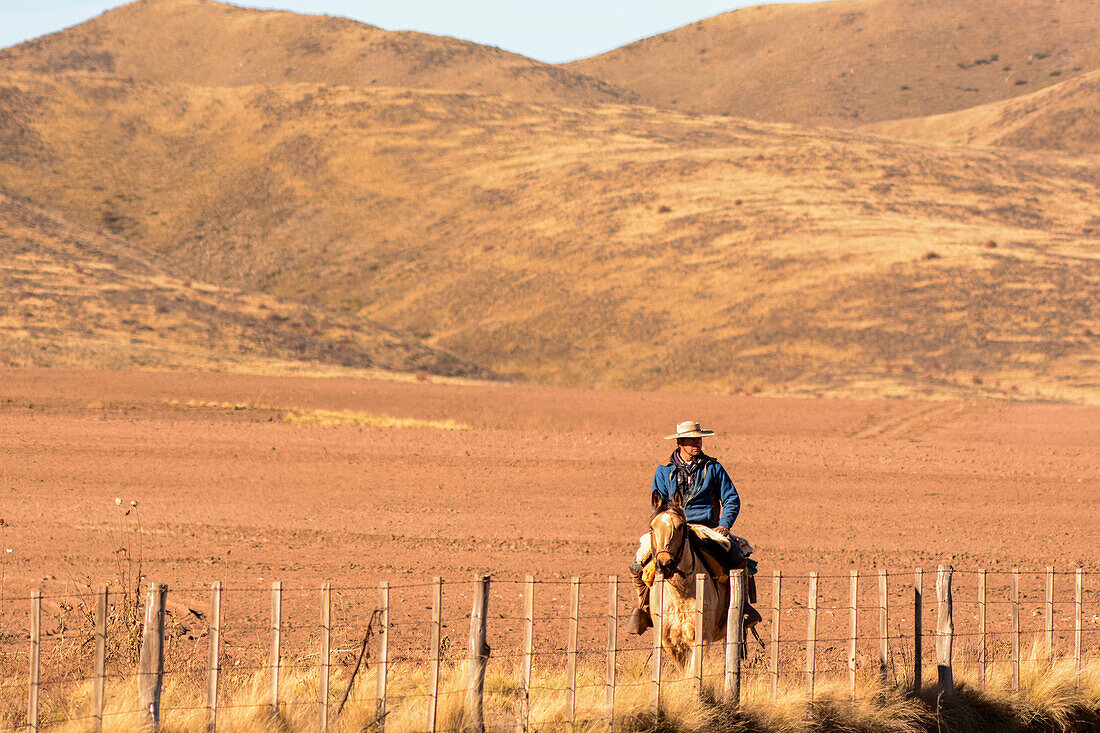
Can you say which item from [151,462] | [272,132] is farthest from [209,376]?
[272,132]

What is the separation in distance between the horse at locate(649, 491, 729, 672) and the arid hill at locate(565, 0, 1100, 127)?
136 m

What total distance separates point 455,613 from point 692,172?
58069 mm

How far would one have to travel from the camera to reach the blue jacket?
8406 mm

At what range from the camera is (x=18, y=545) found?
14406mm

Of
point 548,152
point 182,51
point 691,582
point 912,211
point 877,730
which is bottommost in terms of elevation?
point 877,730

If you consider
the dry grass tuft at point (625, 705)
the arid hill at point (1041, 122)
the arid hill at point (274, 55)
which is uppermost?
the arid hill at point (274, 55)

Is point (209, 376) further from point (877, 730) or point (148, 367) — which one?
point (877, 730)

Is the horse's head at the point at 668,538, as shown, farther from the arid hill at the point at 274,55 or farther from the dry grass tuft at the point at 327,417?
the arid hill at the point at 274,55

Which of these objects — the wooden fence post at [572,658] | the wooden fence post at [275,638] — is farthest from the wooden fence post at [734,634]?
the wooden fence post at [275,638]

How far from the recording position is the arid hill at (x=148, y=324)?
35.8 metres

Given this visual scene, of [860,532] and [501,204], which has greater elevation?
[501,204]

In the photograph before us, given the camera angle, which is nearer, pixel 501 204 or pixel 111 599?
pixel 111 599

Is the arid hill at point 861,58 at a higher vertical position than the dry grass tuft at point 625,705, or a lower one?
higher

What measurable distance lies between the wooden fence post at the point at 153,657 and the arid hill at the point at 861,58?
5441 inches
